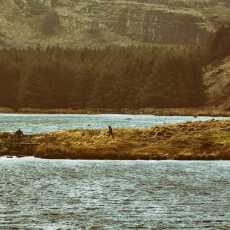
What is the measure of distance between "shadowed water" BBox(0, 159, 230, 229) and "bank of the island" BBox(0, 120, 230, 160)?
9.85 feet

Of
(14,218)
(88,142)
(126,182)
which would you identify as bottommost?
(88,142)

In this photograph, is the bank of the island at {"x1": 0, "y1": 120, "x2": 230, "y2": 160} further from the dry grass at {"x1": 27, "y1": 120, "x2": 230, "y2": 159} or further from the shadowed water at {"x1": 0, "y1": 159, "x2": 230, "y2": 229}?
the shadowed water at {"x1": 0, "y1": 159, "x2": 230, "y2": 229}

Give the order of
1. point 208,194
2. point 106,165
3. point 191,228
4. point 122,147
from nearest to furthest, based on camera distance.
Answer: point 191,228 → point 208,194 → point 106,165 → point 122,147

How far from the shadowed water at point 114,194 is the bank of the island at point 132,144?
300 cm

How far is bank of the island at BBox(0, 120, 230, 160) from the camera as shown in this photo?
87.5 meters

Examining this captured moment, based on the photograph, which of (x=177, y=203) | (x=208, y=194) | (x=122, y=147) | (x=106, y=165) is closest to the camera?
(x=177, y=203)

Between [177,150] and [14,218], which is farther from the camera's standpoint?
[177,150]

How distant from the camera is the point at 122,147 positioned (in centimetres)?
8969

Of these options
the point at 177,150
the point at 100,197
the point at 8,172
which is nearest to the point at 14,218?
the point at 100,197

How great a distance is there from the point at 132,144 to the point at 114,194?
29.2 metres

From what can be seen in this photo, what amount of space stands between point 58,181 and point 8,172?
8.20m

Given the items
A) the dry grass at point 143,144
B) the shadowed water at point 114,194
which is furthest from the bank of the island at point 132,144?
the shadowed water at point 114,194

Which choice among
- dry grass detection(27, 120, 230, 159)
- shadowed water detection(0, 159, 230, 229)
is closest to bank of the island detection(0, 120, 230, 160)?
dry grass detection(27, 120, 230, 159)

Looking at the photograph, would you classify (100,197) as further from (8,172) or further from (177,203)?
(8,172)
